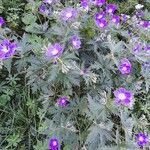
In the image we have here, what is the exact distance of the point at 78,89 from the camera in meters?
2.78

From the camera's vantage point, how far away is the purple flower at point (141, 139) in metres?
2.61

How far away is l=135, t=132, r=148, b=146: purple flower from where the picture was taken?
261 centimetres

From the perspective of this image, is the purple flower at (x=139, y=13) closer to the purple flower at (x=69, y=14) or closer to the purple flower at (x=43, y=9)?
the purple flower at (x=43, y=9)

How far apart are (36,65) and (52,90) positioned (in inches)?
10.3

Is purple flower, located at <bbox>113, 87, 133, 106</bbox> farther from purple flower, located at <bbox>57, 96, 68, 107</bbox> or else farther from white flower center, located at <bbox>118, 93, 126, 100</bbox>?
purple flower, located at <bbox>57, 96, 68, 107</bbox>

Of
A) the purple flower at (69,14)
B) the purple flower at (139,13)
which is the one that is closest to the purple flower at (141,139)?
the purple flower at (69,14)

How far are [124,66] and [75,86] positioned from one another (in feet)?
1.30

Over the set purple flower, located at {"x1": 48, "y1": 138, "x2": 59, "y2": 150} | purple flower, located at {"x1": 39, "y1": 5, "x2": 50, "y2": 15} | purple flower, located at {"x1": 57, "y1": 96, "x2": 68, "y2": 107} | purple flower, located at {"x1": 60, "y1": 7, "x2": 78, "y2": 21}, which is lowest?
purple flower, located at {"x1": 48, "y1": 138, "x2": 59, "y2": 150}

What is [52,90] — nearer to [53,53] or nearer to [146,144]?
[53,53]

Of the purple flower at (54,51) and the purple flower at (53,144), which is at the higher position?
the purple flower at (54,51)

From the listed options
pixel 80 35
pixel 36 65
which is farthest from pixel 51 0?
pixel 36 65

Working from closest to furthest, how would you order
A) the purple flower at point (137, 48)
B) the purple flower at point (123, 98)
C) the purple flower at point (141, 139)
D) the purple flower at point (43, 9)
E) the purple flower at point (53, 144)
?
the purple flower at point (123, 98) → the purple flower at point (53, 144) → the purple flower at point (141, 139) → the purple flower at point (137, 48) → the purple flower at point (43, 9)

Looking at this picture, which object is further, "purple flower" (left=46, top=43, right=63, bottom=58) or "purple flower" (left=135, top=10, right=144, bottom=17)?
"purple flower" (left=135, top=10, right=144, bottom=17)

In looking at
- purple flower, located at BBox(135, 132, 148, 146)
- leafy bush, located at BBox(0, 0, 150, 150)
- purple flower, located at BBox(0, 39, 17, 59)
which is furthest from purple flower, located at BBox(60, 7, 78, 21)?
purple flower, located at BBox(135, 132, 148, 146)
